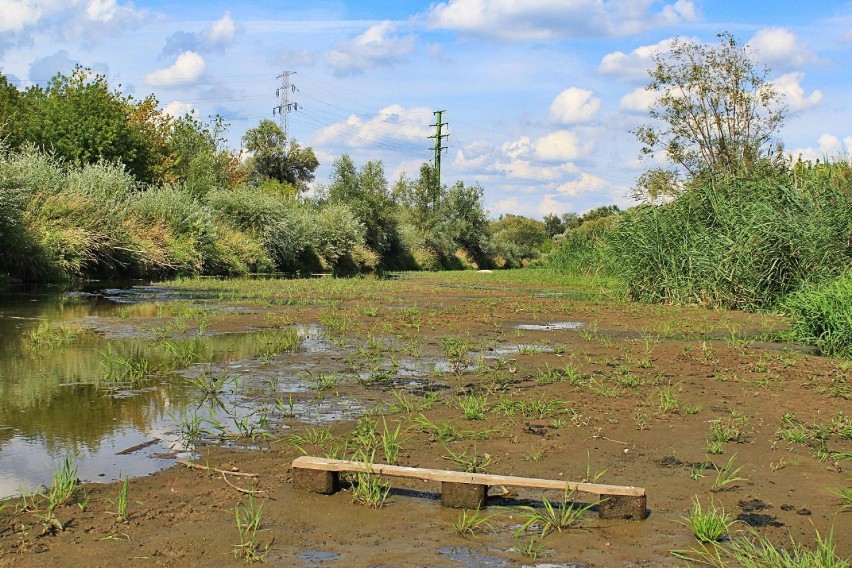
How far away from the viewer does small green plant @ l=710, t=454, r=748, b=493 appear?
523cm

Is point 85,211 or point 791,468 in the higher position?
point 85,211

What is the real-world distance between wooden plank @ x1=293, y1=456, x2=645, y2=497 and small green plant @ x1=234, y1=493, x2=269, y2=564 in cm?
49

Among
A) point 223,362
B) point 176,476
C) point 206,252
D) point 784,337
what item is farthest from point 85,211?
point 176,476

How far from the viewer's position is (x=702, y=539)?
433 cm

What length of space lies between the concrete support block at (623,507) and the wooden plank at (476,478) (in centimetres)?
4

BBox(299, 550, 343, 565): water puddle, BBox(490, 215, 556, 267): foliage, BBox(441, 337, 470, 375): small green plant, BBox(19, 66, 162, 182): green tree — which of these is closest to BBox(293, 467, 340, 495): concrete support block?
BBox(299, 550, 343, 565): water puddle

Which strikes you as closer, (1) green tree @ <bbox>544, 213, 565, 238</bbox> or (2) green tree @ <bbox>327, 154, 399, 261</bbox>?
(2) green tree @ <bbox>327, 154, 399, 261</bbox>

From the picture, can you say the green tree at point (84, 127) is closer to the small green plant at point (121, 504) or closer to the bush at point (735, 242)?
the bush at point (735, 242)

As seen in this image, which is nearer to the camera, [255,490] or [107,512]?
[107,512]

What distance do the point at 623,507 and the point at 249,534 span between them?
2122 millimetres

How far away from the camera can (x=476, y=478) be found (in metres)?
4.71

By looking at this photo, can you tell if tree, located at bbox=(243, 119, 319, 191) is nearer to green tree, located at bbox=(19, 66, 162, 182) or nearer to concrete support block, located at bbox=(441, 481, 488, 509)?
green tree, located at bbox=(19, 66, 162, 182)

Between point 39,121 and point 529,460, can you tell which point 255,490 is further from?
point 39,121

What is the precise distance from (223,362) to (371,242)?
47841 mm
